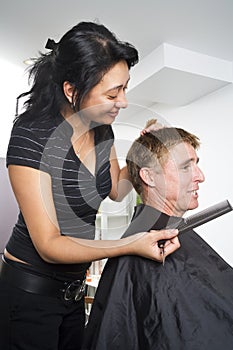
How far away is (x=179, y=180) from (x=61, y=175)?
1.28 feet

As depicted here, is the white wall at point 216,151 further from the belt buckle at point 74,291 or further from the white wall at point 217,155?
the belt buckle at point 74,291

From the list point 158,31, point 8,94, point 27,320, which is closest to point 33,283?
point 27,320

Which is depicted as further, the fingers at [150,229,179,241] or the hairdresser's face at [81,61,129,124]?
the hairdresser's face at [81,61,129,124]

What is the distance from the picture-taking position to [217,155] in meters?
2.74

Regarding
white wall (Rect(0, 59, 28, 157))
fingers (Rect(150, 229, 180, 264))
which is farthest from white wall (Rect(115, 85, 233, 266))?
white wall (Rect(0, 59, 28, 157))

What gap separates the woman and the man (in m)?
0.14

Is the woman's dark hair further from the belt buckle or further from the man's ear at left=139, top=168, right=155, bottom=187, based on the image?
the belt buckle

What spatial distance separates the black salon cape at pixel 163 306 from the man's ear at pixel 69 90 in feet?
1.48

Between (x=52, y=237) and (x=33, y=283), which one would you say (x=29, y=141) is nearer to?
(x=52, y=237)

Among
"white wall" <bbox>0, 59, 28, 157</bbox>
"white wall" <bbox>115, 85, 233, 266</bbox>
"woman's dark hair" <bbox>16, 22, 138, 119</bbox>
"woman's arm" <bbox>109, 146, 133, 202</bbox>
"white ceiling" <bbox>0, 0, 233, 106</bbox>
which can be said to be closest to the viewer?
"woman's dark hair" <bbox>16, 22, 138, 119</bbox>

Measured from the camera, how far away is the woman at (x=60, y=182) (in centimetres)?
76

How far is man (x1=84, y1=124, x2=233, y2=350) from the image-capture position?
0.79 metres

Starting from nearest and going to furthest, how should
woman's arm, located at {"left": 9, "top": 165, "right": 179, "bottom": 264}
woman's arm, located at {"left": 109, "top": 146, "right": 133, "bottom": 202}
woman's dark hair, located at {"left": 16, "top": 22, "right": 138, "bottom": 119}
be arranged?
woman's arm, located at {"left": 9, "top": 165, "right": 179, "bottom": 264} < woman's dark hair, located at {"left": 16, "top": 22, "right": 138, "bottom": 119} < woman's arm, located at {"left": 109, "top": 146, "right": 133, "bottom": 202}

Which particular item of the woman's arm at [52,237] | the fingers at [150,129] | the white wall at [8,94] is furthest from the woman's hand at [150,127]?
the white wall at [8,94]
